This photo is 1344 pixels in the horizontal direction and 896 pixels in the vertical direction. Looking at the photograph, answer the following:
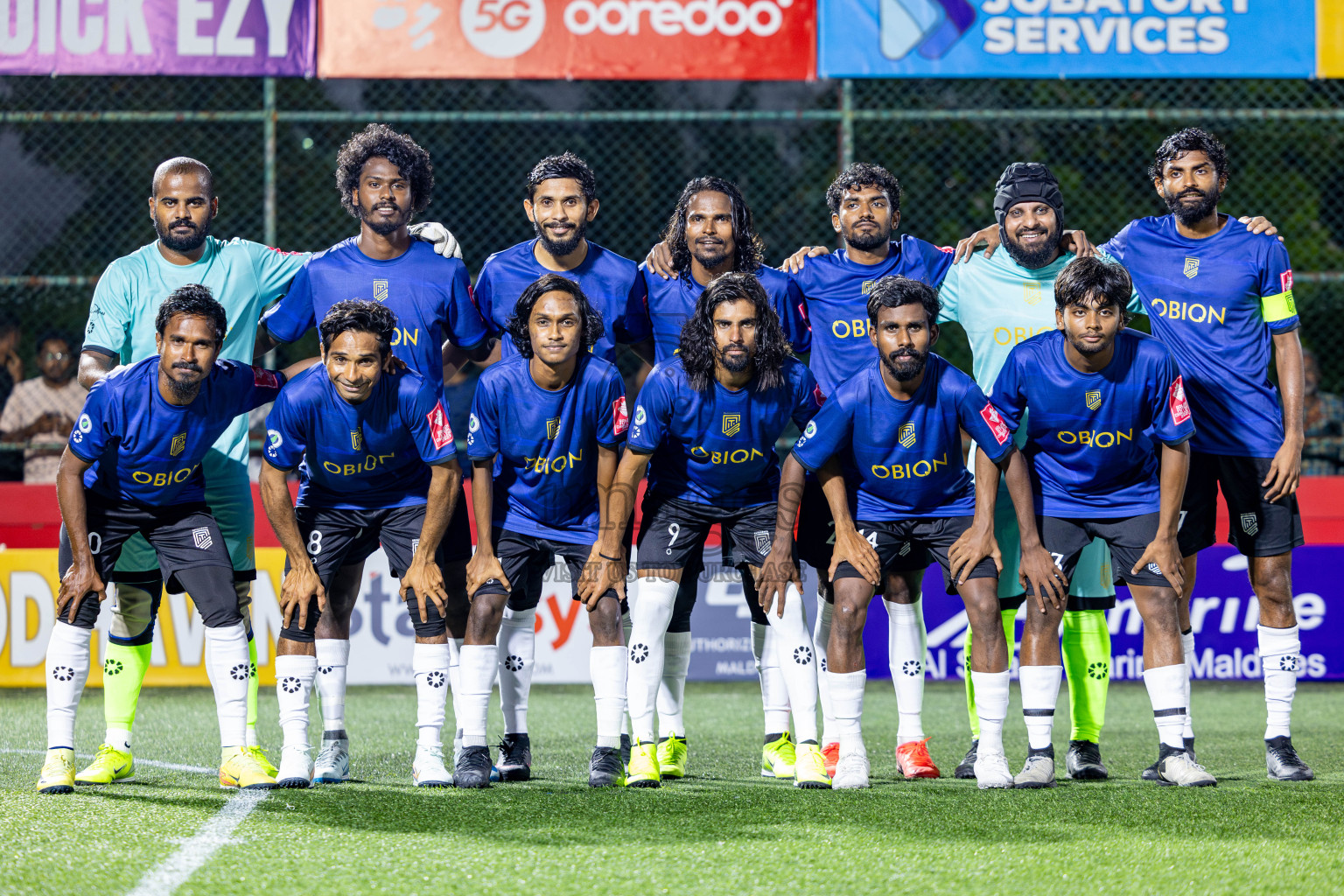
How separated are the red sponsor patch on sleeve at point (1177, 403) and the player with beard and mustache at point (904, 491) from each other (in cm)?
59

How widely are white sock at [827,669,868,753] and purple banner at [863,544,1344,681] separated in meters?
3.66

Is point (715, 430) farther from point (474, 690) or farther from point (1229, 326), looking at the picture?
point (1229, 326)

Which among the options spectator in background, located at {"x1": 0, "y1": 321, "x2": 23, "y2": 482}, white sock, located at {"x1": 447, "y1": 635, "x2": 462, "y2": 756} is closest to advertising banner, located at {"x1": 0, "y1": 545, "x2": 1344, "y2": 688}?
spectator in background, located at {"x1": 0, "y1": 321, "x2": 23, "y2": 482}

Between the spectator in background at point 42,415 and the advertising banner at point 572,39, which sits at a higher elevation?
the advertising banner at point 572,39

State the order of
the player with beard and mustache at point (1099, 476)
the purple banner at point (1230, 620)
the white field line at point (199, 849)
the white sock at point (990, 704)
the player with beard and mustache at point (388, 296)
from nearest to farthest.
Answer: the white field line at point (199, 849) < the white sock at point (990, 704) < the player with beard and mustache at point (1099, 476) < the player with beard and mustache at point (388, 296) < the purple banner at point (1230, 620)

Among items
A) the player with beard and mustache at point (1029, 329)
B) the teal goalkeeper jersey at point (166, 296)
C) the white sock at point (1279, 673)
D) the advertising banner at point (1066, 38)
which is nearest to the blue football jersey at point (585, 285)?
the teal goalkeeper jersey at point (166, 296)

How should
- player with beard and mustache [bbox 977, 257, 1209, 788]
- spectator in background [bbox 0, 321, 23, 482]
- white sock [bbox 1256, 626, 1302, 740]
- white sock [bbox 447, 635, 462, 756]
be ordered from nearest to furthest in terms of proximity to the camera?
player with beard and mustache [bbox 977, 257, 1209, 788] < white sock [bbox 447, 635, 462, 756] < white sock [bbox 1256, 626, 1302, 740] < spectator in background [bbox 0, 321, 23, 482]

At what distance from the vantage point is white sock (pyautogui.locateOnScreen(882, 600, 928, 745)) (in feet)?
17.6

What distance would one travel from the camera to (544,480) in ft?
16.8

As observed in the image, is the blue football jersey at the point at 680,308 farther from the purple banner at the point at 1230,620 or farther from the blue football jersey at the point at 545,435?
the purple banner at the point at 1230,620

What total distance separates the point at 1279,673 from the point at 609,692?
254 centimetres

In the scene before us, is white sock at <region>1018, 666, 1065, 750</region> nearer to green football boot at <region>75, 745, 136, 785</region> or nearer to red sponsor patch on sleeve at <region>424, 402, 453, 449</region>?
red sponsor patch on sleeve at <region>424, 402, 453, 449</region>

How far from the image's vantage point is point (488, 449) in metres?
5.11

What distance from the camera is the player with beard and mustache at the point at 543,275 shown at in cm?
543
